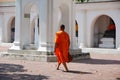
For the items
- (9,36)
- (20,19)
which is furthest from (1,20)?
(20,19)

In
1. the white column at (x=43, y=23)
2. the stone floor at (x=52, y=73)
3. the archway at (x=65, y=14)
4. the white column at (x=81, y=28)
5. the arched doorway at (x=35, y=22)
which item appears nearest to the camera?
the stone floor at (x=52, y=73)

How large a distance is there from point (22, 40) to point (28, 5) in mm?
1860

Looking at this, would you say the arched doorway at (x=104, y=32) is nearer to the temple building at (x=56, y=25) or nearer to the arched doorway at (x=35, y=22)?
the temple building at (x=56, y=25)

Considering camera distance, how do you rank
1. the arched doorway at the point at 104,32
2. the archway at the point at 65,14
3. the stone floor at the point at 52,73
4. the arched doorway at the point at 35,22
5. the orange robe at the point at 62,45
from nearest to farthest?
1. the stone floor at the point at 52,73
2. the orange robe at the point at 62,45
3. the archway at the point at 65,14
4. the arched doorway at the point at 35,22
5. the arched doorway at the point at 104,32

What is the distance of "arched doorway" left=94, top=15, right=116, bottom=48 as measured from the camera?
25281mm

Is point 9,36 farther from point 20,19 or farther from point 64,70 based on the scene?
point 64,70

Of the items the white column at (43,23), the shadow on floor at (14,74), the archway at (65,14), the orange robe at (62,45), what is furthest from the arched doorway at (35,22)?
the orange robe at (62,45)

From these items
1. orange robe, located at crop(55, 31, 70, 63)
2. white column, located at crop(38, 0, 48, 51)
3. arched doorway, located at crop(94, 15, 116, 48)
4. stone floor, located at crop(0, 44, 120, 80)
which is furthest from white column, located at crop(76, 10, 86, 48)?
orange robe, located at crop(55, 31, 70, 63)

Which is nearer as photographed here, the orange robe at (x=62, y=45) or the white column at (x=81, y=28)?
the orange robe at (x=62, y=45)

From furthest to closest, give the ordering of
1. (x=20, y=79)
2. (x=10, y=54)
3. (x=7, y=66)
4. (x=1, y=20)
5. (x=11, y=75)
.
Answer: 1. (x=1, y=20)
2. (x=10, y=54)
3. (x=7, y=66)
4. (x=11, y=75)
5. (x=20, y=79)

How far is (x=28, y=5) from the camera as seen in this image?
18.0m

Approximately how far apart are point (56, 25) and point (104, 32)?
10.1 m

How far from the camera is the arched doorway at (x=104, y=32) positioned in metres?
25.3

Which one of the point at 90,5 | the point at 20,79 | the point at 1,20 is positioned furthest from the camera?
the point at 1,20
